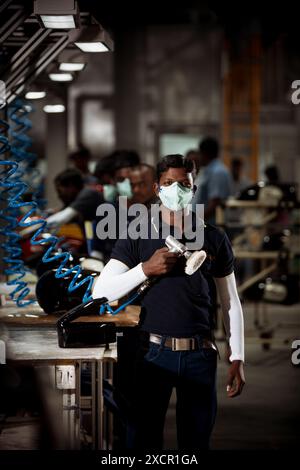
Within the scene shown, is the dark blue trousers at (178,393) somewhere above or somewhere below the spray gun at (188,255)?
below

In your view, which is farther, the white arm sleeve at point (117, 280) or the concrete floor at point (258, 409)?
the concrete floor at point (258, 409)

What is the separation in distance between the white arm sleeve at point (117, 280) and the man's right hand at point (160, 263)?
0.17 ft

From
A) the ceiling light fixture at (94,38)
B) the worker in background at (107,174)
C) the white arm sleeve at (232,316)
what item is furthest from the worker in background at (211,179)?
the white arm sleeve at (232,316)

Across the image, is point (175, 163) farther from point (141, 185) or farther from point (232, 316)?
point (141, 185)

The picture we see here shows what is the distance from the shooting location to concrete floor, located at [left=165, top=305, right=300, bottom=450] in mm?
6859

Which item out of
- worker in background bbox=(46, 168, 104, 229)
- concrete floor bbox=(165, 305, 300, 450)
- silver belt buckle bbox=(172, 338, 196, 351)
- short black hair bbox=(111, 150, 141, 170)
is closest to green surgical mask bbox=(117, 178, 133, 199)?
short black hair bbox=(111, 150, 141, 170)

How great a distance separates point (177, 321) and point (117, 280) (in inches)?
14.0

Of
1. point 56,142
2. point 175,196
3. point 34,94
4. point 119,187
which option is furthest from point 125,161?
point 56,142

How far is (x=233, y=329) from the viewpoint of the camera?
4.39m

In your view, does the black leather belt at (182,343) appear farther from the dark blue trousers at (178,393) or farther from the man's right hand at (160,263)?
the man's right hand at (160,263)

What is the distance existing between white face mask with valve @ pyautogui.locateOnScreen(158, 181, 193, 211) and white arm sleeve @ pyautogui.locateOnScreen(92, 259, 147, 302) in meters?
0.30

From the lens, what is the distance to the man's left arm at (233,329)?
4355mm

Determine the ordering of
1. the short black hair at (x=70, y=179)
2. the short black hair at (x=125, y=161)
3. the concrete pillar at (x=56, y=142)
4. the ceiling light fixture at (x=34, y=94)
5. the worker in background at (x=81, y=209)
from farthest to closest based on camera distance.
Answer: the concrete pillar at (x=56, y=142) < the short black hair at (x=70, y=179) < the worker in background at (x=81, y=209) < the ceiling light fixture at (x=34, y=94) < the short black hair at (x=125, y=161)

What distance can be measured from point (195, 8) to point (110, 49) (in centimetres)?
1622
